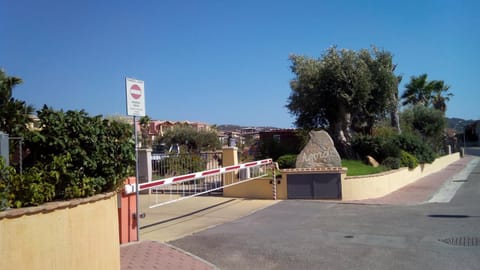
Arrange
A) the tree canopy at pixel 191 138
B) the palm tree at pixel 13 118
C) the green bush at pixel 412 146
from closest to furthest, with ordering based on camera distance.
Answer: the palm tree at pixel 13 118 < the green bush at pixel 412 146 < the tree canopy at pixel 191 138

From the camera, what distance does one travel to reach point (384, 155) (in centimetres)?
2198

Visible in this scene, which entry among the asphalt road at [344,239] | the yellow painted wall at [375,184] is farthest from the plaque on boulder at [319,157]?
the asphalt road at [344,239]

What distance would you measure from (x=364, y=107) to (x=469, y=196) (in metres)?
7.97

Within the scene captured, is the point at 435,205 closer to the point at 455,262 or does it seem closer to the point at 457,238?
the point at 457,238

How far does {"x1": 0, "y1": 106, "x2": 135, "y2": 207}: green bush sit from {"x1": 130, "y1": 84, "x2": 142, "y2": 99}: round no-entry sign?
2.71 metres

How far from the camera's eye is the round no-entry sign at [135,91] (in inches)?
324

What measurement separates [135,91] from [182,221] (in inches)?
154

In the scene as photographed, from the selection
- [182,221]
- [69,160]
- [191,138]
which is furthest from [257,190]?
[191,138]

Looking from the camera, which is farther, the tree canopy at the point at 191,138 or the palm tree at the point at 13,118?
the tree canopy at the point at 191,138

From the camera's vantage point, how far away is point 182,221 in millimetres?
10805

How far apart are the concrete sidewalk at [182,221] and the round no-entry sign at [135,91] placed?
2.72 meters

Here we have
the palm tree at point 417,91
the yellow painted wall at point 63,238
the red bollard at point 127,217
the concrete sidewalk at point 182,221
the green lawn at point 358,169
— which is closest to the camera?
the yellow painted wall at point 63,238

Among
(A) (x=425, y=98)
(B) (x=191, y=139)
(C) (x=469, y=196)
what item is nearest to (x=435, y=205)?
(C) (x=469, y=196)

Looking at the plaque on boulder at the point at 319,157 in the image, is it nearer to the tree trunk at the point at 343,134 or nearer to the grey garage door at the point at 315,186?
the grey garage door at the point at 315,186
